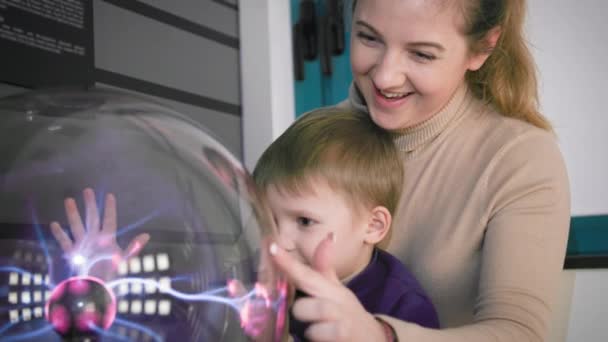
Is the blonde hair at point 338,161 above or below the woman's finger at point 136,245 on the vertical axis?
above

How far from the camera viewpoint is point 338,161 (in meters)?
0.93

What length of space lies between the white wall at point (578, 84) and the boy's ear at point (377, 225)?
3.59ft

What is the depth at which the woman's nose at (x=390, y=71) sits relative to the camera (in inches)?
36.3

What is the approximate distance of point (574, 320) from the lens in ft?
5.24


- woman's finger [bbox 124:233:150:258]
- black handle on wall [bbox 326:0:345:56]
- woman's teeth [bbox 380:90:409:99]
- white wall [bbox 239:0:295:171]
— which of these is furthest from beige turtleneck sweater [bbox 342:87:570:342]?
black handle on wall [bbox 326:0:345:56]

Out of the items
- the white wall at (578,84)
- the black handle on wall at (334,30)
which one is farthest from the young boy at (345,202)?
the black handle on wall at (334,30)

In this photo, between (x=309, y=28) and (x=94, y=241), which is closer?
(x=94, y=241)

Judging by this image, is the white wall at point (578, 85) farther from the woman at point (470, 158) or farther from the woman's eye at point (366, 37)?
the woman's eye at point (366, 37)

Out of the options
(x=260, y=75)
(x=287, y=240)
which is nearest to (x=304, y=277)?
(x=287, y=240)

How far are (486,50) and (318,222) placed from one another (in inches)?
16.1

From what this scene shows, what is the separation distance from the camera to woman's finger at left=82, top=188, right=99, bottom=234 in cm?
49

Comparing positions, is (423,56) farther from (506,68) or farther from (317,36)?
(317,36)

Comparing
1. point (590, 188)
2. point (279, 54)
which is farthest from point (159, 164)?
point (590, 188)

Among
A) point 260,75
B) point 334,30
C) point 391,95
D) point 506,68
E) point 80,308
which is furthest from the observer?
point 334,30
